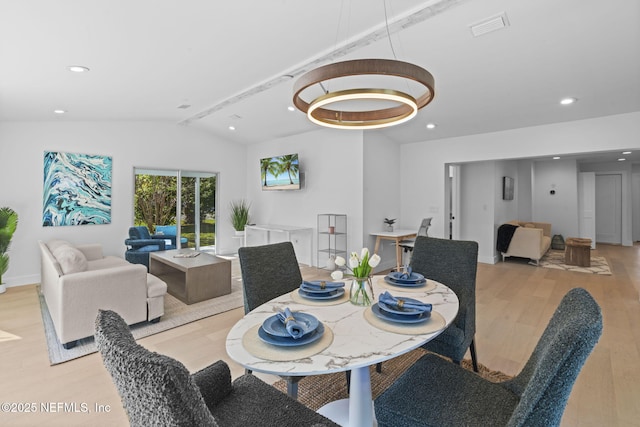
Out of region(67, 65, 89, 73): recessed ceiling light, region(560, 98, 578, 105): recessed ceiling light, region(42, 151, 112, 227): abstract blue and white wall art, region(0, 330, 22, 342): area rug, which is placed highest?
region(67, 65, 89, 73): recessed ceiling light

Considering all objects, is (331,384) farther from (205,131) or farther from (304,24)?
(205,131)

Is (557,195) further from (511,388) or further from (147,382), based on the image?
(147,382)

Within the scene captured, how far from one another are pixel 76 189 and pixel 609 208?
1264 cm

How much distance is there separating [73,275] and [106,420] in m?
1.37

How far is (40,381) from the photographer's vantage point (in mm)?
2225

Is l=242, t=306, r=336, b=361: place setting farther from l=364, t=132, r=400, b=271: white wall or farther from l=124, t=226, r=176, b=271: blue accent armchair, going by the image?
l=124, t=226, r=176, b=271: blue accent armchair

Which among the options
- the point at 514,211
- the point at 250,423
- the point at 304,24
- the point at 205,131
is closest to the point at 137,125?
the point at 205,131

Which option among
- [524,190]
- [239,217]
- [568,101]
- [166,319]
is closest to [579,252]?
[524,190]

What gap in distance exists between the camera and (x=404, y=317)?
142 cm

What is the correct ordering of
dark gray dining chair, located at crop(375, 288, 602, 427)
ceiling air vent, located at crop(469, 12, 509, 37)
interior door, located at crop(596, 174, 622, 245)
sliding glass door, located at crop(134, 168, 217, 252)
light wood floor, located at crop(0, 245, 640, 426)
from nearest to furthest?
dark gray dining chair, located at crop(375, 288, 602, 427), light wood floor, located at crop(0, 245, 640, 426), ceiling air vent, located at crop(469, 12, 509, 37), sliding glass door, located at crop(134, 168, 217, 252), interior door, located at crop(596, 174, 622, 245)

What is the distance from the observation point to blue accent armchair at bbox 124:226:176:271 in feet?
16.3

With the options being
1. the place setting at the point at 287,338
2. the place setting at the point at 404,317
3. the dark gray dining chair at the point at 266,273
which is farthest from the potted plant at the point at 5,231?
the place setting at the point at 404,317

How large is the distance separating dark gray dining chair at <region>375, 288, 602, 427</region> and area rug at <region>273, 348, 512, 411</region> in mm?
757

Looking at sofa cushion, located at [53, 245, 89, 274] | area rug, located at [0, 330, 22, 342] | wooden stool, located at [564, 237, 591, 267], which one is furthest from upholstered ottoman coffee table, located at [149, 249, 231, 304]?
wooden stool, located at [564, 237, 591, 267]
